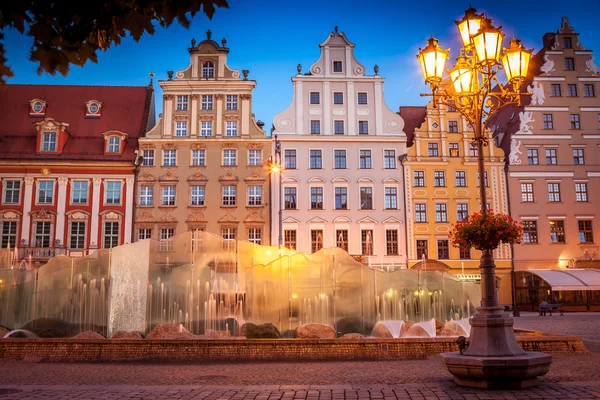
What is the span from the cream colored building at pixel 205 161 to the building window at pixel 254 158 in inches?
2.4

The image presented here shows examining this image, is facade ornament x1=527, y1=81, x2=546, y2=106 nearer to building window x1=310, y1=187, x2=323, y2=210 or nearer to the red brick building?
building window x1=310, y1=187, x2=323, y2=210

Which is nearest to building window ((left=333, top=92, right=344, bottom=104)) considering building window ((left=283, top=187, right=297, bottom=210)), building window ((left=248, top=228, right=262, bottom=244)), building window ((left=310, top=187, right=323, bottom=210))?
building window ((left=310, top=187, right=323, bottom=210))

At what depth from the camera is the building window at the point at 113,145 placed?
3728 centimetres

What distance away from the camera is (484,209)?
10.2m

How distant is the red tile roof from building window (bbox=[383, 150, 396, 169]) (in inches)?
608

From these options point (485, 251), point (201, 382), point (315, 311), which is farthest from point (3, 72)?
point (315, 311)

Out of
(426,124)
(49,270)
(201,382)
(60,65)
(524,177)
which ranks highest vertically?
(426,124)

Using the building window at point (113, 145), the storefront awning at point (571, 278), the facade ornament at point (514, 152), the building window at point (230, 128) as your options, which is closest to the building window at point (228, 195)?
the building window at point (230, 128)

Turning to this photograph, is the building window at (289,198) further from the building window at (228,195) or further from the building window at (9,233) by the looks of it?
the building window at (9,233)

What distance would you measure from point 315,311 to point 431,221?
22.7 metres

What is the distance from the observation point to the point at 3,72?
416cm

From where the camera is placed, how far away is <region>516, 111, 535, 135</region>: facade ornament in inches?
1524

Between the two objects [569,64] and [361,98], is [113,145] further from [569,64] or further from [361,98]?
[569,64]

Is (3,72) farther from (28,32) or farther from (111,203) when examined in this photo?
(111,203)
